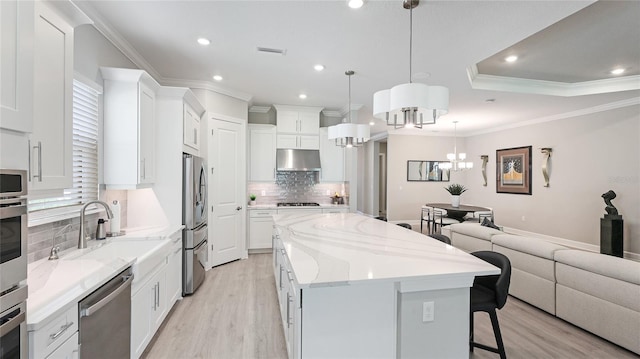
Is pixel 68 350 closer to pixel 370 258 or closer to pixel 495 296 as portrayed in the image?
pixel 370 258

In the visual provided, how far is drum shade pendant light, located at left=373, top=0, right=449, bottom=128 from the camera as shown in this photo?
186 cm

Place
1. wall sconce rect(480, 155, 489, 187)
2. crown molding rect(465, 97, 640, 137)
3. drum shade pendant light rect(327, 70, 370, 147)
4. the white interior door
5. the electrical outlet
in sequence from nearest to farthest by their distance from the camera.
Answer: the electrical outlet < drum shade pendant light rect(327, 70, 370, 147) < the white interior door < crown molding rect(465, 97, 640, 137) < wall sconce rect(480, 155, 489, 187)

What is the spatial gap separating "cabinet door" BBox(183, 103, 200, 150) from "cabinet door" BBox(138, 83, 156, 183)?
1.22 feet

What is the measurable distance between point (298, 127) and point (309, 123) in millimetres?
239

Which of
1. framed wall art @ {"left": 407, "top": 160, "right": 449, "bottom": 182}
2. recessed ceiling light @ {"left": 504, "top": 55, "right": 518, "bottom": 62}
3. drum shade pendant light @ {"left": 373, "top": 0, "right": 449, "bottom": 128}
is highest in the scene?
recessed ceiling light @ {"left": 504, "top": 55, "right": 518, "bottom": 62}

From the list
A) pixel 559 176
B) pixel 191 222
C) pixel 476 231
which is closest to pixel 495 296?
pixel 476 231

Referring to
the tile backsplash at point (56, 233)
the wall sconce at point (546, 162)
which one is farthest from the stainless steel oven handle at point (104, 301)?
the wall sconce at point (546, 162)

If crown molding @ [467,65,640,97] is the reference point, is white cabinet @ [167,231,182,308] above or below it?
below

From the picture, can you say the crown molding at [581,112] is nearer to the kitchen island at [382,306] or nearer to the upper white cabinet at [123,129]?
the kitchen island at [382,306]

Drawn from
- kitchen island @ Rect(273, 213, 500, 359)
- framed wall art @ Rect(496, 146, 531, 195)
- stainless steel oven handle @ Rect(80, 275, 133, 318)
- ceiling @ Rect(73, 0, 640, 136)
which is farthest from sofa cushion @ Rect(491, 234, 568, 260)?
framed wall art @ Rect(496, 146, 531, 195)

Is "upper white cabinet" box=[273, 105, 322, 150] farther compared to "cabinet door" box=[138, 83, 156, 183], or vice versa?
"upper white cabinet" box=[273, 105, 322, 150]

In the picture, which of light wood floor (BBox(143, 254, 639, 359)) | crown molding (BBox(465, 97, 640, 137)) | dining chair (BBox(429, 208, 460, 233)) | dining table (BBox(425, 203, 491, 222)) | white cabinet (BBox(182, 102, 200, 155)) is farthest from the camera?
dining chair (BBox(429, 208, 460, 233))

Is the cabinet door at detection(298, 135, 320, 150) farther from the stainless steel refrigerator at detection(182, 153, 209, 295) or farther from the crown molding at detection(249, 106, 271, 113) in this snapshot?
the stainless steel refrigerator at detection(182, 153, 209, 295)

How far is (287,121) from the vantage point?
5.63m
